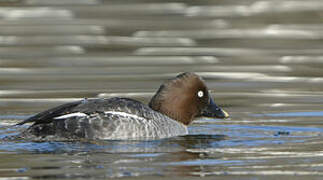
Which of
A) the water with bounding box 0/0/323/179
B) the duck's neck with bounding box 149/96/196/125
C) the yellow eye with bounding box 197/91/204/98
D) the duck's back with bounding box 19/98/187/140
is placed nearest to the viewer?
the water with bounding box 0/0/323/179

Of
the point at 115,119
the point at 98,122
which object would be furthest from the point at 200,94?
the point at 98,122

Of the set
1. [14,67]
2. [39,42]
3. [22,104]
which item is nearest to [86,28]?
[39,42]

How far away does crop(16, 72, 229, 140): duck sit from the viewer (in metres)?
11.4

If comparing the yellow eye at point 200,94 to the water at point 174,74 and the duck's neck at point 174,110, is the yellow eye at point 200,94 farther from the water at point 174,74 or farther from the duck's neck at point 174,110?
the water at point 174,74

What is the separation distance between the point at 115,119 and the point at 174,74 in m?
5.50

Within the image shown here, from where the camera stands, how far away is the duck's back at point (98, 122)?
447 inches

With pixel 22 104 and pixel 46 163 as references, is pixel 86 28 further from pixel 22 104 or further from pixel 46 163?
pixel 46 163

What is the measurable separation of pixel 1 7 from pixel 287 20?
6.98m

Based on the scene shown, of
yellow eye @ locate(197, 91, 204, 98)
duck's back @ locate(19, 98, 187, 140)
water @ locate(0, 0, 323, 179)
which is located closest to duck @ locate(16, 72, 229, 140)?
duck's back @ locate(19, 98, 187, 140)

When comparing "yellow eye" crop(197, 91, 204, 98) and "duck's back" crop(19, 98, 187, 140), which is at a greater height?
"yellow eye" crop(197, 91, 204, 98)

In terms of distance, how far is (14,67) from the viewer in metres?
17.7

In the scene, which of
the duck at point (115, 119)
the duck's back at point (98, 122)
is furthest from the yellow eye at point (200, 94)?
the duck's back at point (98, 122)

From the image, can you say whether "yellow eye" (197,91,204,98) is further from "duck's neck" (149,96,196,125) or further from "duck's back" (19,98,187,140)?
"duck's back" (19,98,187,140)

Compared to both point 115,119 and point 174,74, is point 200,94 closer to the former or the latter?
point 115,119
